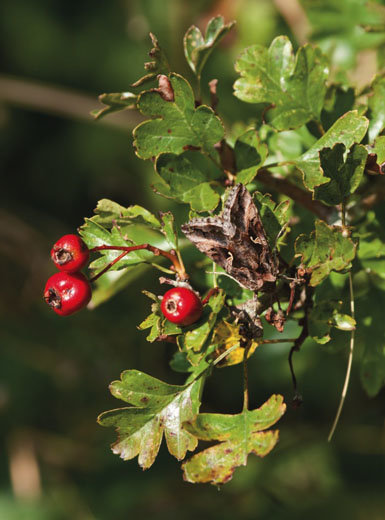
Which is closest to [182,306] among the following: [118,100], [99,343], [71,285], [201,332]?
[201,332]

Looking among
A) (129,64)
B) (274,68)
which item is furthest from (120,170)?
(274,68)

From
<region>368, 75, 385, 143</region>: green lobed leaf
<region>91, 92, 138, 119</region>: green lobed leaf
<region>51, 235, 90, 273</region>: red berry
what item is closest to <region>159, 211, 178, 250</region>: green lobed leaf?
<region>51, 235, 90, 273</region>: red berry

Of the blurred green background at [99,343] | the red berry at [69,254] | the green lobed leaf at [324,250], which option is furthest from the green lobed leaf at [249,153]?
the blurred green background at [99,343]

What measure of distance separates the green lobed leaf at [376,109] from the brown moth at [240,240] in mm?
311

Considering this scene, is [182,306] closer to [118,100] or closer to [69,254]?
[69,254]

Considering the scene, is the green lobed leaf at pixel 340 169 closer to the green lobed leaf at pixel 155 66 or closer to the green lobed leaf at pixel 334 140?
the green lobed leaf at pixel 334 140

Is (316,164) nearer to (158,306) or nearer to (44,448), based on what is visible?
(158,306)

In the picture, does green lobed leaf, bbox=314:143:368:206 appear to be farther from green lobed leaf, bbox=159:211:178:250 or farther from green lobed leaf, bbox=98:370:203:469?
green lobed leaf, bbox=98:370:203:469

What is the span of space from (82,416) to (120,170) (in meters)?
1.14

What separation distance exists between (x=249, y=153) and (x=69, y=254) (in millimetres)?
309

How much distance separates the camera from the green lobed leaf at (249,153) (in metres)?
0.84

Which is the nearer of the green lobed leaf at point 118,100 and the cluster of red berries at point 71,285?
the cluster of red berries at point 71,285

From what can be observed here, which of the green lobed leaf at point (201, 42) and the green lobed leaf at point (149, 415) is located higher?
the green lobed leaf at point (201, 42)

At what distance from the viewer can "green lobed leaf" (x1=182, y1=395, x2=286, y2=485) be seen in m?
0.75
